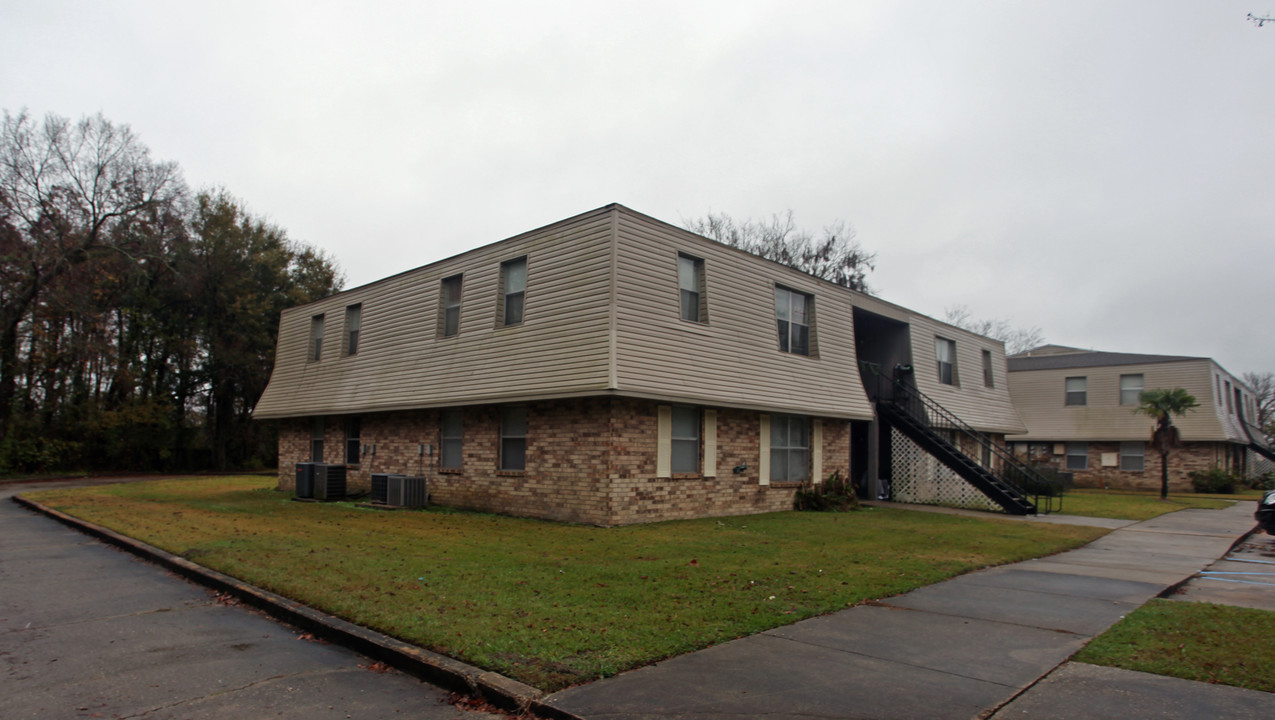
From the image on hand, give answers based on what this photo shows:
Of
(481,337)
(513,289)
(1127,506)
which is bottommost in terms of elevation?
(1127,506)

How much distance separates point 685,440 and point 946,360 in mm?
13147

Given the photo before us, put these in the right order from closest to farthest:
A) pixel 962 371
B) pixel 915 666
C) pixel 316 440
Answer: pixel 915 666
pixel 316 440
pixel 962 371

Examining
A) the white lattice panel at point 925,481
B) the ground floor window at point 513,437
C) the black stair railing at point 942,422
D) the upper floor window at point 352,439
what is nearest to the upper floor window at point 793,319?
the black stair railing at point 942,422

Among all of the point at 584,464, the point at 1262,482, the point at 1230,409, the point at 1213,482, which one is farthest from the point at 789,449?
the point at 1262,482

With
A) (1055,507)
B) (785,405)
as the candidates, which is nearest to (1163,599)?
(785,405)

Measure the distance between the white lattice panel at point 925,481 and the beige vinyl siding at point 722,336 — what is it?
2.85 m

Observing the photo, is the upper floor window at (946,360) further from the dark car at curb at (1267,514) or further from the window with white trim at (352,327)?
the window with white trim at (352,327)

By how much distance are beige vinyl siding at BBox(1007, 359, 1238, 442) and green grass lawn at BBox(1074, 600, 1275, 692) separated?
89.1 feet

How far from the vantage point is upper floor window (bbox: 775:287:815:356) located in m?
17.2

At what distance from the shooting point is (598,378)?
41.0 feet

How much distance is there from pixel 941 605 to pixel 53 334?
34.9 meters

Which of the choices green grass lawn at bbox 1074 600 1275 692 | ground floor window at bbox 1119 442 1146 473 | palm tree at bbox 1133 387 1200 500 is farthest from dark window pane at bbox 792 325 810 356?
ground floor window at bbox 1119 442 1146 473

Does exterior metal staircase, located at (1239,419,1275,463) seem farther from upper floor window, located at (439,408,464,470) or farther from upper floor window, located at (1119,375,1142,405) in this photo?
upper floor window, located at (439,408,464,470)

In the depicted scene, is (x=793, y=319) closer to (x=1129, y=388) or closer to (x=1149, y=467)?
(x=1129, y=388)
